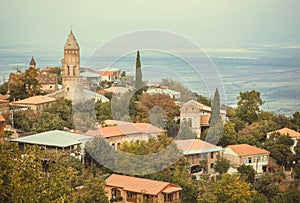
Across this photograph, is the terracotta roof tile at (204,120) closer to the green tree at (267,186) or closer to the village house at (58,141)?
the green tree at (267,186)

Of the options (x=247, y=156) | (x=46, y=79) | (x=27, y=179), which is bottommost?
(x=247, y=156)

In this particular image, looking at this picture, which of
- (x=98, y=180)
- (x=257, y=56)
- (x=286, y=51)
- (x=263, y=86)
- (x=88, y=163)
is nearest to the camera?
(x=98, y=180)

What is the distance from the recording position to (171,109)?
1470cm

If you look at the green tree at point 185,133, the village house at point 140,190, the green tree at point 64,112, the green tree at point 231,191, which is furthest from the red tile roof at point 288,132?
the green tree at point 64,112

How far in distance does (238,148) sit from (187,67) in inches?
98.7

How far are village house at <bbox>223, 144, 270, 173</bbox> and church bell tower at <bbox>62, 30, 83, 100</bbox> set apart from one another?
5.71 m

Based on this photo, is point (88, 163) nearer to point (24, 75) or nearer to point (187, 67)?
point (187, 67)

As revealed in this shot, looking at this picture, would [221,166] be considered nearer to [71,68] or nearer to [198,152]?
[198,152]

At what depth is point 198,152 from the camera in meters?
13.4

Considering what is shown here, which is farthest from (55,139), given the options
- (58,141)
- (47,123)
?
(47,123)

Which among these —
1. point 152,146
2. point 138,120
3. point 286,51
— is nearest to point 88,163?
point 152,146

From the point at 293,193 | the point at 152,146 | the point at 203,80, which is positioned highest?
the point at 203,80

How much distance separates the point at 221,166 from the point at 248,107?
4.31 meters

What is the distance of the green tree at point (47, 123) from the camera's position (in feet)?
47.0
